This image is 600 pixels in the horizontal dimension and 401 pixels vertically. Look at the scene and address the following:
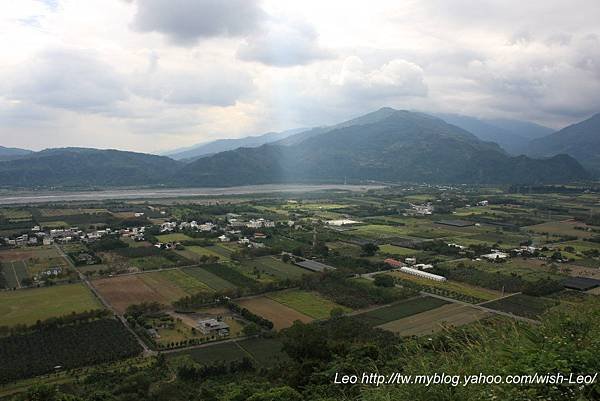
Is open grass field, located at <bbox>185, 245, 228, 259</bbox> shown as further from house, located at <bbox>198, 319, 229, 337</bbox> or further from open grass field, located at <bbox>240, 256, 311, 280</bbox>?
house, located at <bbox>198, 319, 229, 337</bbox>

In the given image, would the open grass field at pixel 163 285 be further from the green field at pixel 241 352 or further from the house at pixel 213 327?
the green field at pixel 241 352

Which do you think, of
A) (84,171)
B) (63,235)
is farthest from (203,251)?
(84,171)

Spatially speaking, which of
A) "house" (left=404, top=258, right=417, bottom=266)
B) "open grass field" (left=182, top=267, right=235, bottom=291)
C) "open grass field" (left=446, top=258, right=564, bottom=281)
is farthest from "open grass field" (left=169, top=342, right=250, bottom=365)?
"open grass field" (left=446, top=258, right=564, bottom=281)

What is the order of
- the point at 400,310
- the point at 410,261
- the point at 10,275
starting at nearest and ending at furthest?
1. the point at 400,310
2. the point at 10,275
3. the point at 410,261

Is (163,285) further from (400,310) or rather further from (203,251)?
(400,310)

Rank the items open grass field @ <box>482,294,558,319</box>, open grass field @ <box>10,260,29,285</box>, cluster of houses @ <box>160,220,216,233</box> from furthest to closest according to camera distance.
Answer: cluster of houses @ <box>160,220,216,233</box>, open grass field @ <box>10,260,29,285</box>, open grass field @ <box>482,294,558,319</box>

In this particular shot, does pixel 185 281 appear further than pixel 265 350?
Yes
